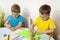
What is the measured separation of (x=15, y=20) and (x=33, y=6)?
225 mm

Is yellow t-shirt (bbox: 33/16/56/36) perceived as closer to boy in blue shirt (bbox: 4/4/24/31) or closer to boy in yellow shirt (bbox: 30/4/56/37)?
boy in yellow shirt (bbox: 30/4/56/37)

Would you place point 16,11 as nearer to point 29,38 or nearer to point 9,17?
point 9,17

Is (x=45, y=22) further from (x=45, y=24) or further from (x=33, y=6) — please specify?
(x=33, y=6)

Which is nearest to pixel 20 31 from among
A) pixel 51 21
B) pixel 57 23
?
pixel 51 21

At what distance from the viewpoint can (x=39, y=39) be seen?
Answer: 4.14ft

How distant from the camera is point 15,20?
163 cm

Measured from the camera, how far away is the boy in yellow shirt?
4.69ft

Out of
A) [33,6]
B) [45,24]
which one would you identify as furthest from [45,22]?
[33,6]

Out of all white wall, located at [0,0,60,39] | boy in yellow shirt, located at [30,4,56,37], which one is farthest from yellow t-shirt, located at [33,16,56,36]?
white wall, located at [0,0,60,39]

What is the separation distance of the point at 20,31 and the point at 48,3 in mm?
391

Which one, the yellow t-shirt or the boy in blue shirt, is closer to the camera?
the yellow t-shirt

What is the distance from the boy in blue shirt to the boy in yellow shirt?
0.15 meters

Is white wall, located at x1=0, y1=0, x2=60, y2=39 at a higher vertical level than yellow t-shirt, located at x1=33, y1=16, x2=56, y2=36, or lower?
higher

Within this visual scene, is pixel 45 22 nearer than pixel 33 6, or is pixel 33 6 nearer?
pixel 45 22
